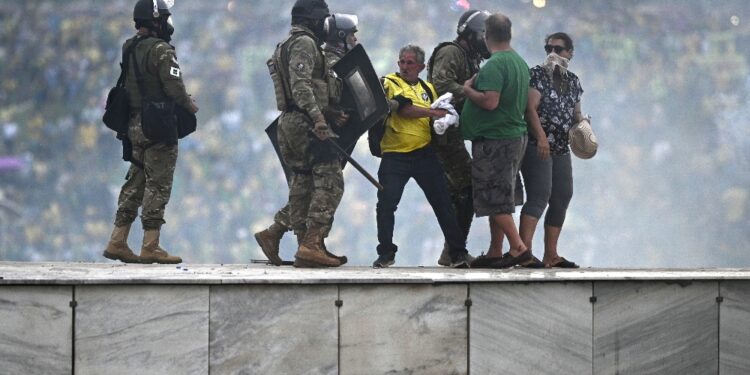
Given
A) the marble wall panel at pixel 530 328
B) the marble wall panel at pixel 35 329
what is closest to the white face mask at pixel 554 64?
the marble wall panel at pixel 530 328

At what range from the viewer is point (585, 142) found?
796cm

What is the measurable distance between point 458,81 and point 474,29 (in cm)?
31

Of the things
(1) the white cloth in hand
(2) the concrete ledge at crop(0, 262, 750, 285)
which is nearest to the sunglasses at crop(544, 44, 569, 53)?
(1) the white cloth in hand

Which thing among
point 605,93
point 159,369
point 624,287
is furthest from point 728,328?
point 605,93

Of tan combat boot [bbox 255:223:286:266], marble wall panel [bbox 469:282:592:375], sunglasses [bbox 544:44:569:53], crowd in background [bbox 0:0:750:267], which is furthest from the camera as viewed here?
crowd in background [bbox 0:0:750:267]

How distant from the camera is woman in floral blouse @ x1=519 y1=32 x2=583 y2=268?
7.65 m

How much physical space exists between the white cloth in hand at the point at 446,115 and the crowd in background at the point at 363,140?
1234cm

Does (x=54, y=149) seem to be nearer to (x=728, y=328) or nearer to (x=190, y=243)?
(x=190, y=243)

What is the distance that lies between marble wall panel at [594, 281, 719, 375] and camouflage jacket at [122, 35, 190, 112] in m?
2.95

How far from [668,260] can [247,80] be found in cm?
705

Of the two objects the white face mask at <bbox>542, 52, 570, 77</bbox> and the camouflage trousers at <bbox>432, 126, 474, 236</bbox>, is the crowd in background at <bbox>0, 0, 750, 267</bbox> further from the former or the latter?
the white face mask at <bbox>542, 52, 570, 77</bbox>

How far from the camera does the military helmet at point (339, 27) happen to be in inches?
311

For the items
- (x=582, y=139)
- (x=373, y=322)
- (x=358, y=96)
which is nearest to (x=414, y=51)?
(x=358, y=96)

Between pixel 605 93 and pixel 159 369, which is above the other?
pixel 605 93
